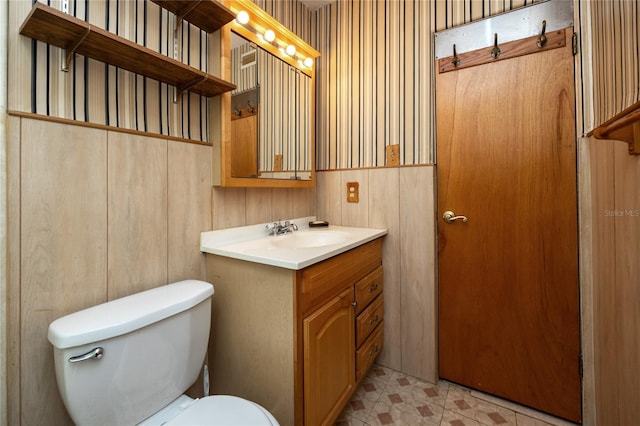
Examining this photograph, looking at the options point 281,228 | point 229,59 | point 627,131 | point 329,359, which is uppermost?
point 229,59

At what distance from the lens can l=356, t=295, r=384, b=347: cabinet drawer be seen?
1.43 metres

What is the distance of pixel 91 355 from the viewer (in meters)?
0.74

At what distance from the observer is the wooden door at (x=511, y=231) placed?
136 centimetres

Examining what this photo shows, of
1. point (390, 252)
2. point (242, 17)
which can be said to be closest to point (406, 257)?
point (390, 252)

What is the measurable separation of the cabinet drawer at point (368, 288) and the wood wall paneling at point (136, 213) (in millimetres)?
919

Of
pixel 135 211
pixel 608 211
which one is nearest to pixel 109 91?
pixel 135 211

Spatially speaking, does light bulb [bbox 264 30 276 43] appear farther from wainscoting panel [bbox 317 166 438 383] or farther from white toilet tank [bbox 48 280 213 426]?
white toilet tank [bbox 48 280 213 426]

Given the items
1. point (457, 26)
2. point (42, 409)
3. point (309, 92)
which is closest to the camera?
point (42, 409)

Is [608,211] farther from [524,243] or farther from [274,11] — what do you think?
[274,11]

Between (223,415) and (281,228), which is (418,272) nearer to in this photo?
(281,228)

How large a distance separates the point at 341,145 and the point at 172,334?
150 centimetres

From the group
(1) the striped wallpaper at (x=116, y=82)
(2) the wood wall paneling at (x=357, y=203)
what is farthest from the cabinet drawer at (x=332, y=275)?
(1) the striped wallpaper at (x=116, y=82)

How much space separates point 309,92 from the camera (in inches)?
74.1

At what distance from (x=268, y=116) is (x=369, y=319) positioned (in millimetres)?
1289
